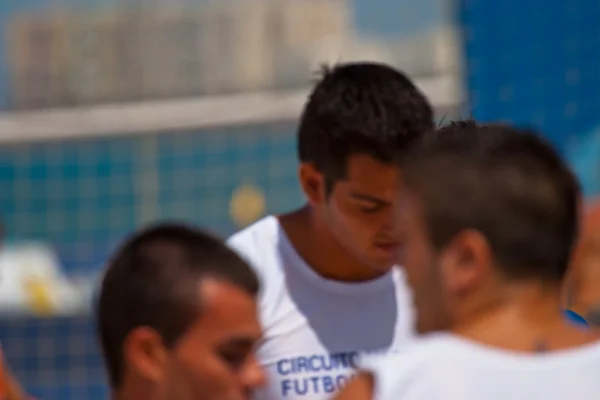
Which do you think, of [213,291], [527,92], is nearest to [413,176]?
[213,291]

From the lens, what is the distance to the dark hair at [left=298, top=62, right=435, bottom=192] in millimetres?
2953

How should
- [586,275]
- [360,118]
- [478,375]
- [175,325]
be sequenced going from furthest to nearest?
[586,275] → [360,118] → [175,325] → [478,375]

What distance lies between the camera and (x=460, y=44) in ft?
21.8

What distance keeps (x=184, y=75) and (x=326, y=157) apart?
36.9ft

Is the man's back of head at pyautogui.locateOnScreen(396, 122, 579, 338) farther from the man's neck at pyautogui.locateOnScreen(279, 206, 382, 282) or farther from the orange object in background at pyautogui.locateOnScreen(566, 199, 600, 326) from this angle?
the orange object in background at pyautogui.locateOnScreen(566, 199, 600, 326)

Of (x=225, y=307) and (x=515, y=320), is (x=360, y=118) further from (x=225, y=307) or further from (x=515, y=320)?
(x=515, y=320)

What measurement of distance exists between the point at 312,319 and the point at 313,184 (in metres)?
0.35

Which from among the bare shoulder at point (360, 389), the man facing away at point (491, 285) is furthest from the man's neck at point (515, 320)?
the bare shoulder at point (360, 389)

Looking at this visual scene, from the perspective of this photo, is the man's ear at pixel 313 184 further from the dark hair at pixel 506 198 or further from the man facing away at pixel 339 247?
the dark hair at pixel 506 198

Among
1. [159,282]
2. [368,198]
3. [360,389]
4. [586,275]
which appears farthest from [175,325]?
[586,275]

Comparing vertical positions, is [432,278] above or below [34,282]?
above

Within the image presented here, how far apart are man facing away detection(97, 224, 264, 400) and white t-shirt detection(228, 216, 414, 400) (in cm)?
76

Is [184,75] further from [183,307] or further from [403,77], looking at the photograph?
[183,307]

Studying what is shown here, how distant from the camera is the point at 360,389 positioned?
1.81m
